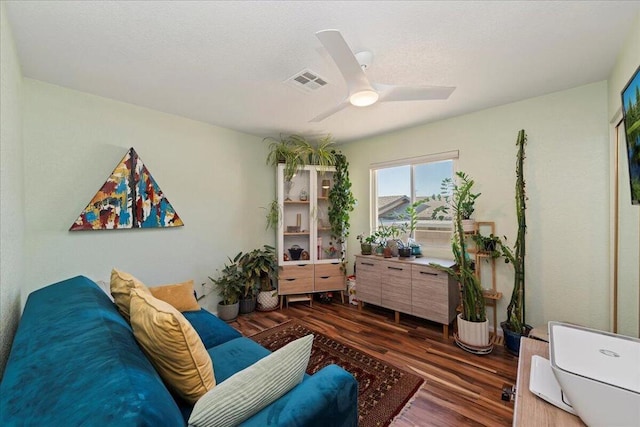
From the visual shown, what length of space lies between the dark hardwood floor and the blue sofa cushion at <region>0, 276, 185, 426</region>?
1.60 metres

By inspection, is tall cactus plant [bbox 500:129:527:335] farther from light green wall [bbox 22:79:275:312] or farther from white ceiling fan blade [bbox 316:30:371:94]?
light green wall [bbox 22:79:275:312]

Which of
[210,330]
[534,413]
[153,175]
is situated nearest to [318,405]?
[534,413]

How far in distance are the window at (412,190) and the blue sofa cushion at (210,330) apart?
2531 millimetres

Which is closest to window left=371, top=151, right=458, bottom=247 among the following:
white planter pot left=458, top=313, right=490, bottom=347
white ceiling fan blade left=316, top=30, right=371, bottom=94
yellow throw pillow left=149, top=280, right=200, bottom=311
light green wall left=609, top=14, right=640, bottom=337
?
white planter pot left=458, top=313, right=490, bottom=347

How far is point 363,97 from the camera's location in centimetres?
167

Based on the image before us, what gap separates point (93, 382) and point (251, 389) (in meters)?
0.45

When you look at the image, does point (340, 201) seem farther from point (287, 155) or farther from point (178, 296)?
point (178, 296)

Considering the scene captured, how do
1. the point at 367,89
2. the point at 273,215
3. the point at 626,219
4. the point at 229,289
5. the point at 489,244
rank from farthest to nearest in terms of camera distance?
the point at 273,215 → the point at 229,289 → the point at 489,244 → the point at 626,219 → the point at 367,89

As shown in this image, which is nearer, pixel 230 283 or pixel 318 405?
pixel 318 405

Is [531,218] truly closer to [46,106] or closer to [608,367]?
[608,367]

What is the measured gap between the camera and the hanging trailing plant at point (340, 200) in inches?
149

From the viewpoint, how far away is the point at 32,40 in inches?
63.4

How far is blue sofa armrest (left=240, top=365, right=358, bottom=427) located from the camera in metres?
0.90

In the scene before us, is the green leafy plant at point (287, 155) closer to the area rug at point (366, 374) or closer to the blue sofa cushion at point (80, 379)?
the area rug at point (366, 374)
